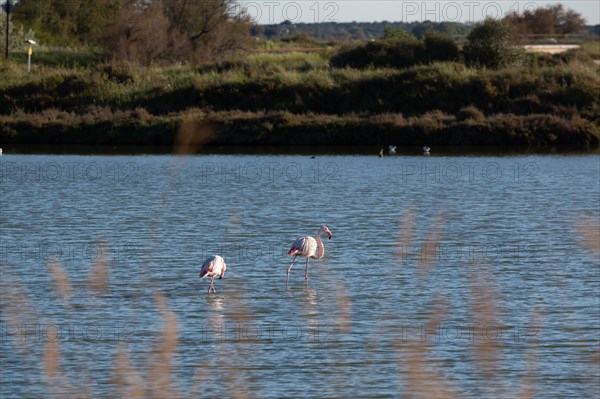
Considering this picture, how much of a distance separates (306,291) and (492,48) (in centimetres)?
3886

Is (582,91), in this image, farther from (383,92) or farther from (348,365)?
(348,365)

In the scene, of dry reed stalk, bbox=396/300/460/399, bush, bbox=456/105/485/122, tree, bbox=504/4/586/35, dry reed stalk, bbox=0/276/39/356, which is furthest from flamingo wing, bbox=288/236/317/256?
tree, bbox=504/4/586/35

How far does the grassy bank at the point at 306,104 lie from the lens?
145ft

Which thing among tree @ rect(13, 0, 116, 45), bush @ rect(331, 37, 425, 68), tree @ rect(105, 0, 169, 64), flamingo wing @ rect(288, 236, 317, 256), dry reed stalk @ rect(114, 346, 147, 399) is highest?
tree @ rect(13, 0, 116, 45)

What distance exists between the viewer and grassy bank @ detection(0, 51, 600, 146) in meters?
44.1

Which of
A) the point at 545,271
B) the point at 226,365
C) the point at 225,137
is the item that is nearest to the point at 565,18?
the point at 225,137

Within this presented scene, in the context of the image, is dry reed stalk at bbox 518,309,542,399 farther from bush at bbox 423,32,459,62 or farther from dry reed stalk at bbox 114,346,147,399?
bush at bbox 423,32,459,62

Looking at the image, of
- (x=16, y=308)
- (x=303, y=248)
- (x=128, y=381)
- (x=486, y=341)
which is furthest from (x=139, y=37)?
(x=128, y=381)

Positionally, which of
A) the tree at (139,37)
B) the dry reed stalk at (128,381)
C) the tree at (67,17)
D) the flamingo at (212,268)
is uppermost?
the tree at (67,17)

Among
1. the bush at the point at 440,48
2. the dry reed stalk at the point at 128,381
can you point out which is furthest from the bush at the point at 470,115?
the dry reed stalk at the point at 128,381

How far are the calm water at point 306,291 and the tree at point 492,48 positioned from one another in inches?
865

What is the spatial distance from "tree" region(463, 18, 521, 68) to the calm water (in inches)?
865

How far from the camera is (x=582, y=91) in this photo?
46875 millimetres

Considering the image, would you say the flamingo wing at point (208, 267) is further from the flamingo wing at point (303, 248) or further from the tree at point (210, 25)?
the tree at point (210, 25)
